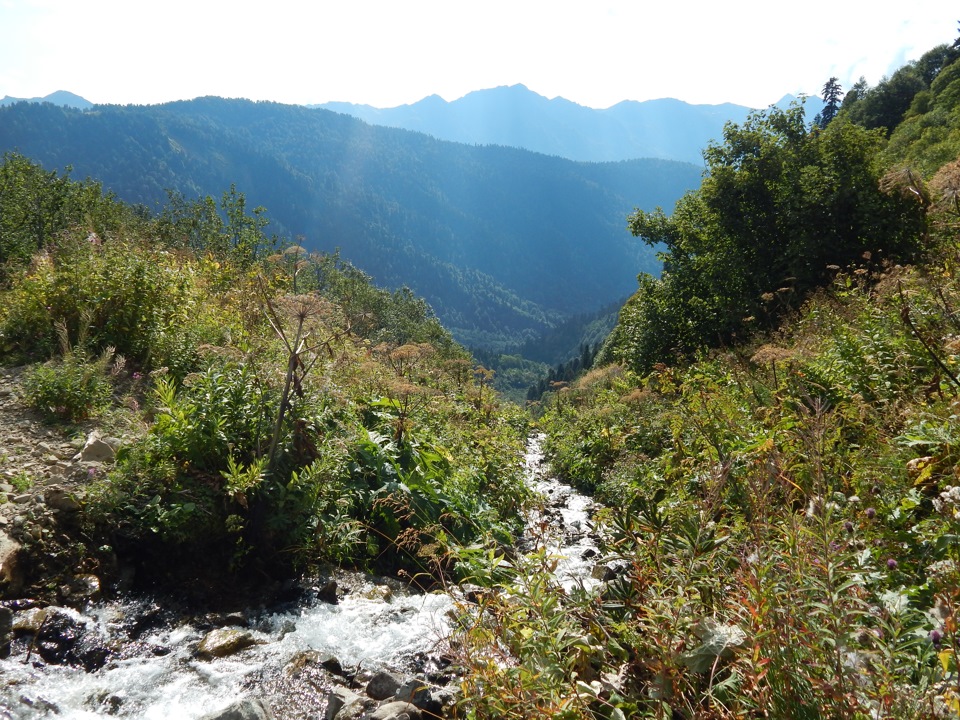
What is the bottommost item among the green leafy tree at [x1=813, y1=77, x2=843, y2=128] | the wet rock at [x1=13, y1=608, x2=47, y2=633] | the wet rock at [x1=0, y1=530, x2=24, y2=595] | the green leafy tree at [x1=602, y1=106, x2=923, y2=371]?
the wet rock at [x1=13, y1=608, x2=47, y2=633]

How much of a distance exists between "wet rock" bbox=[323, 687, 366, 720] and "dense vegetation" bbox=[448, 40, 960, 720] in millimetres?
1020

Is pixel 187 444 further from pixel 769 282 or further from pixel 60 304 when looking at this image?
pixel 769 282

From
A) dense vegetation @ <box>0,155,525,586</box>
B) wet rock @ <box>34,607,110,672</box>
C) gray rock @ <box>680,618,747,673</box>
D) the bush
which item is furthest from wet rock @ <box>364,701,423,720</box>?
the bush

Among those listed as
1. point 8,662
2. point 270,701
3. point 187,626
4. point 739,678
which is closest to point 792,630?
point 739,678

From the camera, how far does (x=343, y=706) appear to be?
383 centimetres

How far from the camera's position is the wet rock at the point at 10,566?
4.26 m

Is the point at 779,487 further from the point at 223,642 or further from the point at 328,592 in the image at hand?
the point at 223,642

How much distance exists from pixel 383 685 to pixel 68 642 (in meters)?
2.44

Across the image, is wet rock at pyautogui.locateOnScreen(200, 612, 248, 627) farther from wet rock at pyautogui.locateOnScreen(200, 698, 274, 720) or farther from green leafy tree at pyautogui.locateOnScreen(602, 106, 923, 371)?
green leafy tree at pyautogui.locateOnScreen(602, 106, 923, 371)

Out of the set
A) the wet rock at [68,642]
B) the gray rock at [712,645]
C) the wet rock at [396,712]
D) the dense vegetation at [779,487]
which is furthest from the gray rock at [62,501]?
the gray rock at [712,645]

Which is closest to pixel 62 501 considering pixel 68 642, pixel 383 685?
pixel 68 642

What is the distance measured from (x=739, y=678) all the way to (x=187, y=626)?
435 cm

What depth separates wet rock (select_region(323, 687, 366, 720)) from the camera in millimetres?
3737

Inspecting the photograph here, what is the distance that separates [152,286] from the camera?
8.24 meters
